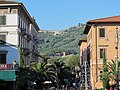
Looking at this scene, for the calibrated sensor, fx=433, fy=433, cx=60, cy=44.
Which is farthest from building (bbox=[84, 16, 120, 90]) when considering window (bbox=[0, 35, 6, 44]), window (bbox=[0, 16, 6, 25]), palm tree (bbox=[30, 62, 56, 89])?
window (bbox=[0, 35, 6, 44])

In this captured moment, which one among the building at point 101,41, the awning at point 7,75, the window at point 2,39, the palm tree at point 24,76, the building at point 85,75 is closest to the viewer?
the awning at point 7,75

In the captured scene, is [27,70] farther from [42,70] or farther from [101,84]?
[101,84]

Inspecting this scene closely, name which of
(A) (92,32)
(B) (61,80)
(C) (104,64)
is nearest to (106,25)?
(A) (92,32)

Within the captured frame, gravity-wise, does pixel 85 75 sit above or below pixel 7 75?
below

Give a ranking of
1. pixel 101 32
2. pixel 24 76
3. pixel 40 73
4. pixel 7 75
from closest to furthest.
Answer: pixel 7 75
pixel 24 76
pixel 40 73
pixel 101 32

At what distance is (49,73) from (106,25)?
443 inches

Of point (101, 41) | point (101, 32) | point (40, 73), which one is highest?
point (101, 32)

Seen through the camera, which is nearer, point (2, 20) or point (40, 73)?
point (40, 73)

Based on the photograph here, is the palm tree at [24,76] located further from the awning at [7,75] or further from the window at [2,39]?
the window at [2,39]

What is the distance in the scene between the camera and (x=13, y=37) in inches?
2625

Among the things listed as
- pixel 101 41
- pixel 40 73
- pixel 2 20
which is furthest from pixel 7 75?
pixel 101 41

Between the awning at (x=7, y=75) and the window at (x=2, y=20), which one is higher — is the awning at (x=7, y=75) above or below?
below

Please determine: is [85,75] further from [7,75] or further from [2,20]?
[2,20]

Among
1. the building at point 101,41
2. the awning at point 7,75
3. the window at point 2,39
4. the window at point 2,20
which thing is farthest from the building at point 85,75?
the window at point 2,20
